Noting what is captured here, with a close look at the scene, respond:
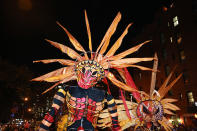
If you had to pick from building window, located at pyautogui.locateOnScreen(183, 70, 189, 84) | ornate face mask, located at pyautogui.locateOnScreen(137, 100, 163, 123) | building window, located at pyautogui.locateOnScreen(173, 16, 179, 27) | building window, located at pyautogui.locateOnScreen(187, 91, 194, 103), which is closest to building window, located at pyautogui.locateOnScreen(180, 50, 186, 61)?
building window, located at pyautogui.locateOnScreen(183, 70, 189, 84)

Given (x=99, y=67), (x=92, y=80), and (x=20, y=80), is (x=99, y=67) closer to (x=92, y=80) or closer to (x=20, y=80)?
(x=92, y=80)

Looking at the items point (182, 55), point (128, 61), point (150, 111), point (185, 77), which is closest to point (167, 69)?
point (182, 55)

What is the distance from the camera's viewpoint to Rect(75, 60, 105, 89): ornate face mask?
3.69 meters

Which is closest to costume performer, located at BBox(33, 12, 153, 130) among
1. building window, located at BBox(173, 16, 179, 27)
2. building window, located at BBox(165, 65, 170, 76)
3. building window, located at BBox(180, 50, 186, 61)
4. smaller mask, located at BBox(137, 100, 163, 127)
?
smaller mask, located at BBox(137, 100, 163, 127)

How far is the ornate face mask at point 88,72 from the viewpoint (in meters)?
3.69

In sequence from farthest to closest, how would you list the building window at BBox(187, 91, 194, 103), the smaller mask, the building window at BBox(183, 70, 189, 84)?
1. the building window at BBox(183, 70, 189, 84)
2. the building window at BBox(187, 91, 194, 103)
3. the smaller mask

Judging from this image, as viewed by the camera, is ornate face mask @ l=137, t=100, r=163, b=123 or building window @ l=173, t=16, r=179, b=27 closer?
ornate face mask @ l=137, t=100, r=163, b=123

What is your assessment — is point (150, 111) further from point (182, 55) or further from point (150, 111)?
point (182, 55)

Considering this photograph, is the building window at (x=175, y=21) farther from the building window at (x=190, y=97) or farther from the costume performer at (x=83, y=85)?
the costume performer at (x=83, y=85)

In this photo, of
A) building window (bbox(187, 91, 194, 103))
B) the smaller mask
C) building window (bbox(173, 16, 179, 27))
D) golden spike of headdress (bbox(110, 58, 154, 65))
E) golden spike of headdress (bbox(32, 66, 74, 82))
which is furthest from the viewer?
building window (bbox(173, 16, 179, 27))

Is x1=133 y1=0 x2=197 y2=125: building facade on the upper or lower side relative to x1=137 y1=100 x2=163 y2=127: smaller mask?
upper

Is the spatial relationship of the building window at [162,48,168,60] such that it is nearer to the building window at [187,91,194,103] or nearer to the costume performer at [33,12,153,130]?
the building window at [187,91,194,103]

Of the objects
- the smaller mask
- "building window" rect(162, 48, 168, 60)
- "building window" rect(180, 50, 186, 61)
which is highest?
"building window" rect(162, 48, 168, 60)

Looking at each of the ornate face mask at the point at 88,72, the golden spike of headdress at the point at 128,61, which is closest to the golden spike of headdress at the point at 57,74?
the ornate face mask at the point at 88,72
